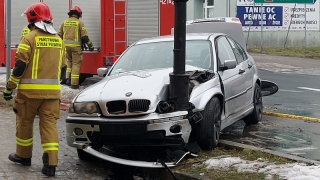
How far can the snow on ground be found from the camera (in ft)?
18.6

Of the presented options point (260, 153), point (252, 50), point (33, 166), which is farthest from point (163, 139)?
point (252, 50)

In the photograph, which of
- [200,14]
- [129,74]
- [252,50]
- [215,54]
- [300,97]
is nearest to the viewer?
[129,74]

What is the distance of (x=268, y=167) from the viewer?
20.0 feet

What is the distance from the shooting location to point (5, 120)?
32.4ft

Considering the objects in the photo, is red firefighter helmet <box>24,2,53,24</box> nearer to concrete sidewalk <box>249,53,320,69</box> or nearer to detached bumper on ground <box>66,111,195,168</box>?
detached bumper on ground <box>66,111,195,168</box>

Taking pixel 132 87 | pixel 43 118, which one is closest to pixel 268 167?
pixel 132 87

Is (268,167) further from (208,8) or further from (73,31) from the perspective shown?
(208,8)

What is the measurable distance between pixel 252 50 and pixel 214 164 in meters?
22.0

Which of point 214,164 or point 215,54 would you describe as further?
point 215,54

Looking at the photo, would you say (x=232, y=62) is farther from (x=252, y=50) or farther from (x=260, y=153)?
(x=252, y=50)

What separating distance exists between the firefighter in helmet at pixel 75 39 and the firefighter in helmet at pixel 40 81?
6.74m

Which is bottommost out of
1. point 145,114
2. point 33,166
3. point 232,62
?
point 33,166

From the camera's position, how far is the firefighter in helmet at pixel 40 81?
641 centimetres

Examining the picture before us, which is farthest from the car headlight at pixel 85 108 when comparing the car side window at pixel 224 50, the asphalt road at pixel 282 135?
the asphalt road at pixel 282 135
